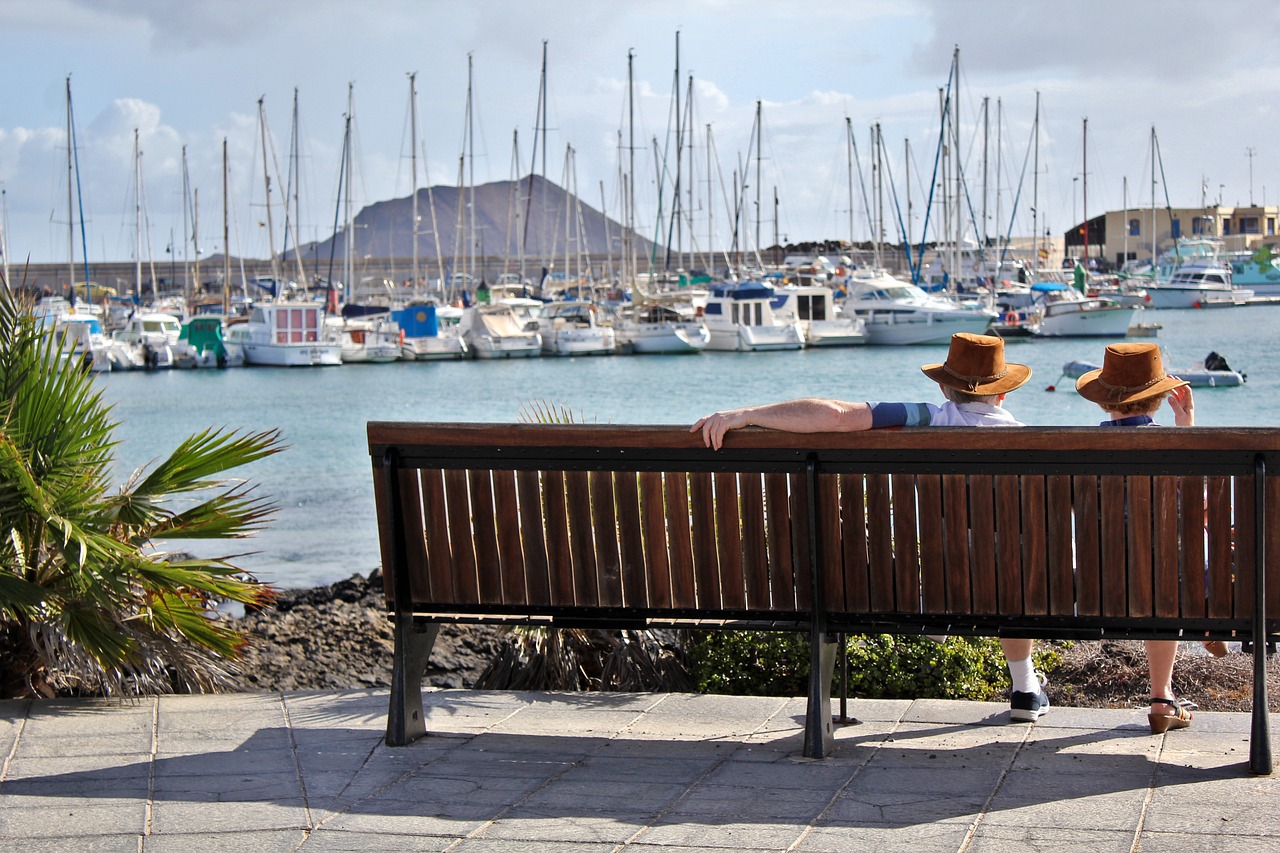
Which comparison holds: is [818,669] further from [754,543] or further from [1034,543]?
[1034,543]

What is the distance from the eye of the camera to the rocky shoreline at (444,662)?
22.8ft

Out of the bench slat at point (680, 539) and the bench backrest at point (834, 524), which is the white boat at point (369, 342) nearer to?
the bench backrest at point (834, 524)

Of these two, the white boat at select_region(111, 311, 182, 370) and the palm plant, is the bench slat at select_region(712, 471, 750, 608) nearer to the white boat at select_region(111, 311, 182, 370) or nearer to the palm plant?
the palm plant

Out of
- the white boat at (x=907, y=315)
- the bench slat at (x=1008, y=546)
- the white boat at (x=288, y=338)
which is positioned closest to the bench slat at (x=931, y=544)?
the bench slat at (x=1008, y=546)

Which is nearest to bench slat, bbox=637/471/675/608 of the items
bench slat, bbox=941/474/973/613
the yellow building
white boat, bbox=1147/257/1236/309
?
bench slat, bbox=941/474/973/613

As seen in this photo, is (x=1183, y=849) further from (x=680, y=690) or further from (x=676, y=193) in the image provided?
(x=676, y=193)

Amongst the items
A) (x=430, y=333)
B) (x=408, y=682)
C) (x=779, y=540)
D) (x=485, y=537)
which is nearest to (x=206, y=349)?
(x=430, y=333)

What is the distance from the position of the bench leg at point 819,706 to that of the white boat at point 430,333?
59948 millimetres

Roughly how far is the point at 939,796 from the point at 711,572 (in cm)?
106

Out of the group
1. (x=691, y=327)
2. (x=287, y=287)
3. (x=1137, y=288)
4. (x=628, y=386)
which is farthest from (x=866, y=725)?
(x=1137, y=288)

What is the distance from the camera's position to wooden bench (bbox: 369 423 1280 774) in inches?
178

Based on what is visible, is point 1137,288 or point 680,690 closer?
point 680,690

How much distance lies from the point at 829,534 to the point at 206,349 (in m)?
62.2

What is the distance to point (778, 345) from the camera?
65.1 meters
